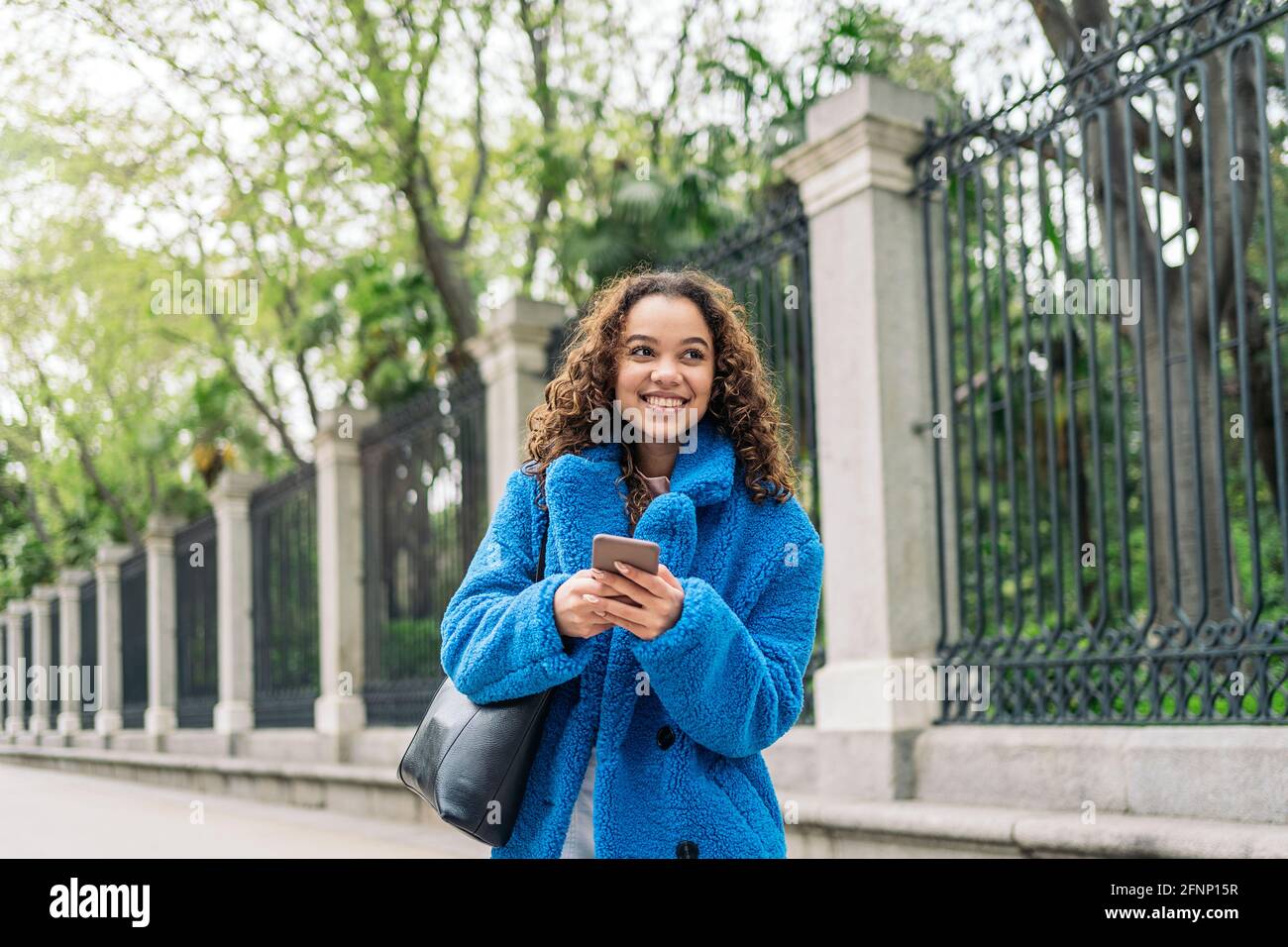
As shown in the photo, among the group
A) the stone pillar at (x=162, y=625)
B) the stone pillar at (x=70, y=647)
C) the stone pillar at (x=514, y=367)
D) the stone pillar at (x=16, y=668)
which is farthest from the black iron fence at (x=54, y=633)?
the stone pillar at (x=514, y=367)

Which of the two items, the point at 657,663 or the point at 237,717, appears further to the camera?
the point at 237,717

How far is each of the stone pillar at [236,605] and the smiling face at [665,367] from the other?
11.5 m

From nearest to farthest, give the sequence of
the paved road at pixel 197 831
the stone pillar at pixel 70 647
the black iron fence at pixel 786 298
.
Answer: the black iron fence at pixel 786 298 → the paved road at pixel 197 831 → the stone pillar at pixel 70 647

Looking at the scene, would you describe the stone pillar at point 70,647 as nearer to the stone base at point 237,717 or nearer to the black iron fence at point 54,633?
the black iron fence at point 54,633

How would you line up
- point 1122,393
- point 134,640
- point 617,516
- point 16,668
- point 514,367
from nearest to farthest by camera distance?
1. point 617,516
2. point 1122,393
3. point 514,367
4. point 134,640
5. point 16,668

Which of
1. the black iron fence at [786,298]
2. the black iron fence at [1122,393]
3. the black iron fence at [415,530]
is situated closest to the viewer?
the black iron fence at [1122,393]

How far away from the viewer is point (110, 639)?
60.8 feet

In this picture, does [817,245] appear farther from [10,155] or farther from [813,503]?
[10,155]

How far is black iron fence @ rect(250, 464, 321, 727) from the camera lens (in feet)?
38.0

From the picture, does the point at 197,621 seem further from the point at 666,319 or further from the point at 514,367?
the point at 666,319

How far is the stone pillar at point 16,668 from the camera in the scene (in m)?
25.2

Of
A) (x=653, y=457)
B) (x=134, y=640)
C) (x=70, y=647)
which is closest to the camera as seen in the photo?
(x=653, y=457)

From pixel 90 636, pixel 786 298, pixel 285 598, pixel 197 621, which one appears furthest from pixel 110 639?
pixel 786 298

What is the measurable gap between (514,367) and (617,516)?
6350 mm
